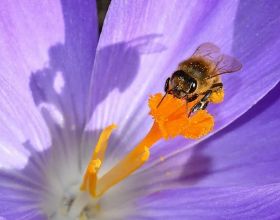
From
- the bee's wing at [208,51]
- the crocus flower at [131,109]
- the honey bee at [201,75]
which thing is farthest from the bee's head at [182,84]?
the crocus flower at [131,109]

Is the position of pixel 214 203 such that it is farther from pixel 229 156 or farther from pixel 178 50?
pixel 178 50

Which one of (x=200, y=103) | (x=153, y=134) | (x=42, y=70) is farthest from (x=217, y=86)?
(x=42, y=70)

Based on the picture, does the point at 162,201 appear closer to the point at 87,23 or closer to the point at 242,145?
the point at 242,145

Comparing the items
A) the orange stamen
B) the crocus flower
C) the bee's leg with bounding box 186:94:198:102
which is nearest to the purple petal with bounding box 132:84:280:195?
the crocus flower

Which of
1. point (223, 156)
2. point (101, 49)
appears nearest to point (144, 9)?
point (101, 49)

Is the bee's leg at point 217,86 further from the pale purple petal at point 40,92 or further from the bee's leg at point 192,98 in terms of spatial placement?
the pale purple petal at point 40,92

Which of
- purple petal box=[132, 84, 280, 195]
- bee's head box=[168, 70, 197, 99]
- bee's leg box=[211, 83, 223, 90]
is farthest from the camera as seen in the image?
purple petal box=[132, 84, 280, 195]

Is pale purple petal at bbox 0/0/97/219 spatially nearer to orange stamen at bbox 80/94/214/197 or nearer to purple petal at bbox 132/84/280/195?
orange stamen at bbox 80/94/214/197
